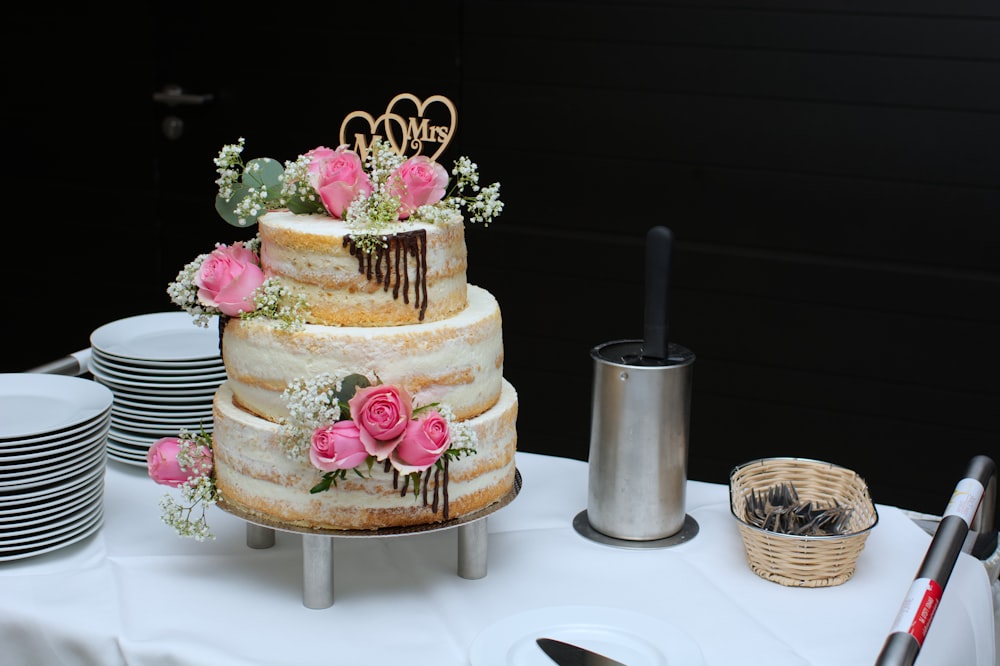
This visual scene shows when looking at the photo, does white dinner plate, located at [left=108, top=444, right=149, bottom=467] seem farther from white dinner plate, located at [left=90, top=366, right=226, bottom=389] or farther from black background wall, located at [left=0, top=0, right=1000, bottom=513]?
black background wall, located at [left=0, top=0, right=1000, bottom=513]

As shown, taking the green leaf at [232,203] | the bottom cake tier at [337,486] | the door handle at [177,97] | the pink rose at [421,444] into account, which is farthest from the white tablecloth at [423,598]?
the door handle at [177,97]

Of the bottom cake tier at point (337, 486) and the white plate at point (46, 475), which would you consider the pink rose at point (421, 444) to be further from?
the white plate at point (46, 475)

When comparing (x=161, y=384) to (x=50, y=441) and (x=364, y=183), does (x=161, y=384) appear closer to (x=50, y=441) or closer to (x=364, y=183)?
(x=50, y=441)

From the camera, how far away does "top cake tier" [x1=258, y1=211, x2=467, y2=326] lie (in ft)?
4.75

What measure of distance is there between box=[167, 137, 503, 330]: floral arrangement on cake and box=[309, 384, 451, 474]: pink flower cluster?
17cm

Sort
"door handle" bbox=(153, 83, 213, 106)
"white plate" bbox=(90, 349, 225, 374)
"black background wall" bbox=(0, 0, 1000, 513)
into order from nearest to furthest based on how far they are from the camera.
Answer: "white plate" bbox=(90, 349, 225, 374) < "black background wall" bbox=(0, 0, 1000, 513) < "door handle" bbox=(153, 83, 213, 106)

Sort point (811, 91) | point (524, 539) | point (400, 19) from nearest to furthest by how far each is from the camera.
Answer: point (524, 539) < point (811, 91) < point (400, 19)

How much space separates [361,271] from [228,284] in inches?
7.2

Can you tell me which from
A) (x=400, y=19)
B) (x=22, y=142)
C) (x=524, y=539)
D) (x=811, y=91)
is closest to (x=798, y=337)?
(x=811, y=91)

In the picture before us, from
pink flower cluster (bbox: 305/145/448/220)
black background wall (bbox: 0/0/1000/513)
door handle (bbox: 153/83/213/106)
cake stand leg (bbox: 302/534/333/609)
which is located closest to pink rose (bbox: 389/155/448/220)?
pink flower cluster (bbox: 305/145/448/220)

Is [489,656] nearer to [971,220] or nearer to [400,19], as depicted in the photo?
[971,220]

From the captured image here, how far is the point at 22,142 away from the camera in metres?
4.22

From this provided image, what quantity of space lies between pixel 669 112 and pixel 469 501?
2.12 m

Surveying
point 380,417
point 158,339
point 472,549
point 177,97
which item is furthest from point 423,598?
point 177,97
